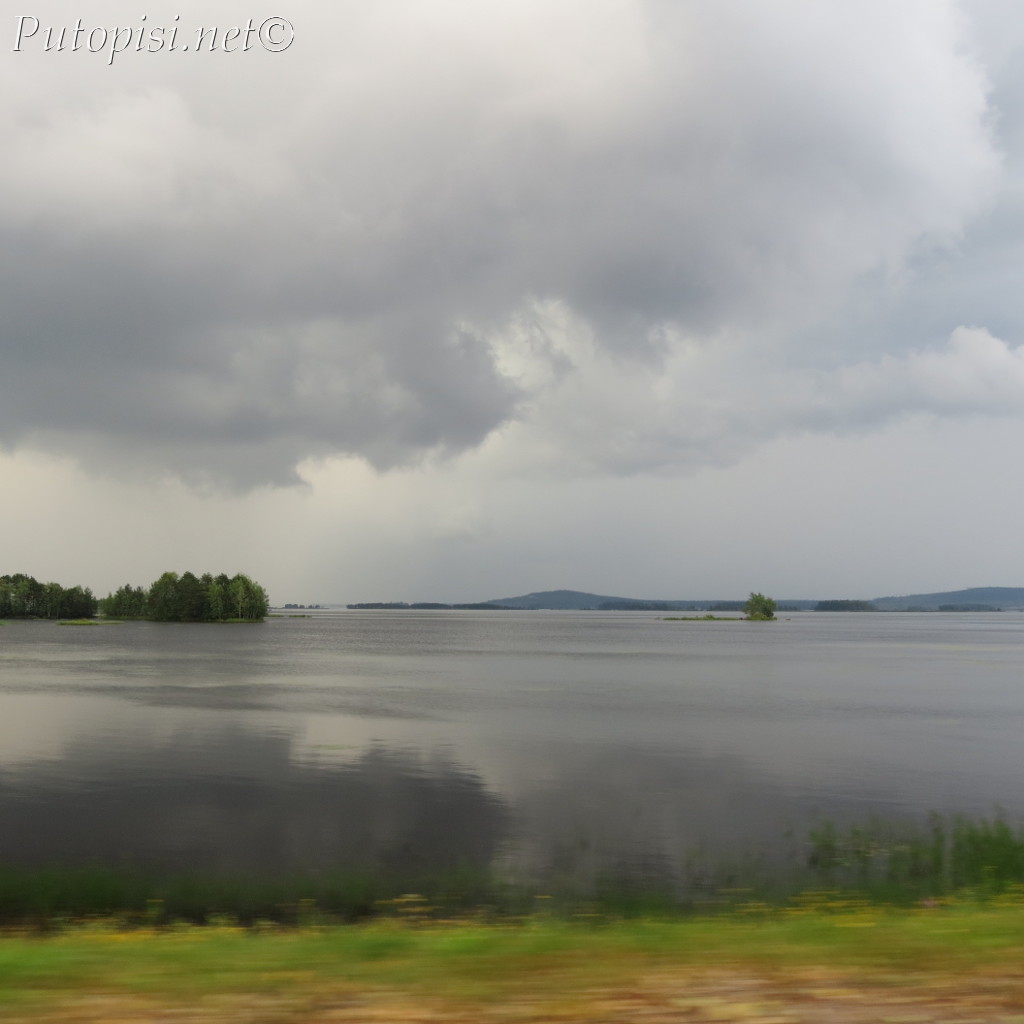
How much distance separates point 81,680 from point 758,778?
144ft

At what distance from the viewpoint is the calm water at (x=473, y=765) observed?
17281mm

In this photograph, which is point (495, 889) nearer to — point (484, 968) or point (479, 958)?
point (479, 958)

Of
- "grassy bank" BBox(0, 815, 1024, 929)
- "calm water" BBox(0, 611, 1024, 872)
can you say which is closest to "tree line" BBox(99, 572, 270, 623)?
"calm water" BBox(0, 611, 1024, 872)

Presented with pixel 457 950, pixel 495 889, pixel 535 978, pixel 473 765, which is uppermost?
pixel 535 978

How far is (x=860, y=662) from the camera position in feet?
256

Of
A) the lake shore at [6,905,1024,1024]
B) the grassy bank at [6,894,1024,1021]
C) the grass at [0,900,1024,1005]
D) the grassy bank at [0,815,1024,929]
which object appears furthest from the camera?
the grassy bank at [0,815,1024,929]

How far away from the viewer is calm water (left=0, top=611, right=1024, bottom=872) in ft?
56.7

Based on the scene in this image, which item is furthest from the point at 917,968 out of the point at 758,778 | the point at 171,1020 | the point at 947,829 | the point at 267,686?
the point at 267,686

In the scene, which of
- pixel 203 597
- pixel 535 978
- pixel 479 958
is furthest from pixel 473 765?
pixel 203 597

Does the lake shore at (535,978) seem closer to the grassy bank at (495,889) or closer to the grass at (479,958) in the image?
the grass at (479,958)

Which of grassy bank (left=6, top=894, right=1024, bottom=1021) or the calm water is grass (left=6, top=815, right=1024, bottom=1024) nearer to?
grassy bank (left=6, top=894, right=1024, bottom=1021)

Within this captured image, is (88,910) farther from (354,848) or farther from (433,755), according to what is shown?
(433,755)

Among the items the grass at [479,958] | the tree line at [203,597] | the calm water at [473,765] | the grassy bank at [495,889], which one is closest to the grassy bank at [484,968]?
the grass at [479,958]

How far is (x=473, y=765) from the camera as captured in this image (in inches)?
1015
